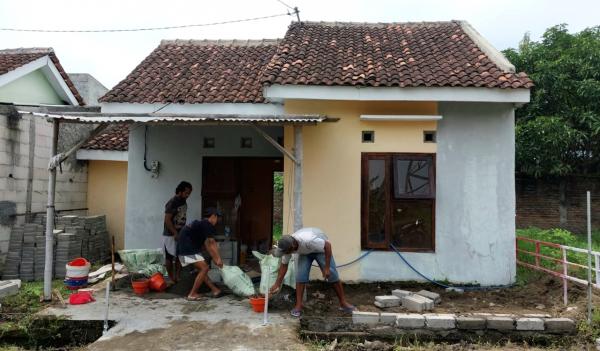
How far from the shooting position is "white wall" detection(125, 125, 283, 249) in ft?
30.8

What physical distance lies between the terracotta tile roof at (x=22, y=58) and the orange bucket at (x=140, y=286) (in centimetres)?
703

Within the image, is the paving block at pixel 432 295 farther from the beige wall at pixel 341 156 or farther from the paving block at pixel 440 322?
the beige wall at pixel 341 156

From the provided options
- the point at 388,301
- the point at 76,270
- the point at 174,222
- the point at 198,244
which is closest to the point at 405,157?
the point at 388,301

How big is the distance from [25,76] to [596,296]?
1400 centimetres

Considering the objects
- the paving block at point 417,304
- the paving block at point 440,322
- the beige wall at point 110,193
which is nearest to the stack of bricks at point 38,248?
the beige wall at point 110,193

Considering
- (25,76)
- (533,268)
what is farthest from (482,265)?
(25,76)

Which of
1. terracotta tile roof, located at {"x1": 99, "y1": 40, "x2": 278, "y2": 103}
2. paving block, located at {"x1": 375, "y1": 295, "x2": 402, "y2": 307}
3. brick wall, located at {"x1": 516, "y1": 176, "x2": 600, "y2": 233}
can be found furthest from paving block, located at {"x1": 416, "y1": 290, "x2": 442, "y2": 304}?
brick wall, located at {"x1": 516, "y1": 176, "x2": 600, "y2": 233}

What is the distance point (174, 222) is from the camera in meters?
7.86

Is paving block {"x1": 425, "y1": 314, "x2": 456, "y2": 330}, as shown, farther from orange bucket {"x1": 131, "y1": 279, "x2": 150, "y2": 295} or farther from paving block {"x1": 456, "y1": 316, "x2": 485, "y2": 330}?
orange bucket {"x1": 131, "y1": 279, "x2": 150, "y2": 295}

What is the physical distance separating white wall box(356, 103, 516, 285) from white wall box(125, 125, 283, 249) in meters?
3.49

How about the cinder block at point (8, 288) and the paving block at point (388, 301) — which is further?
the cinder block at point (8, 288)

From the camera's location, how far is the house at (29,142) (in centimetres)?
911

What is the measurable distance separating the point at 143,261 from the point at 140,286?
0.73 meters

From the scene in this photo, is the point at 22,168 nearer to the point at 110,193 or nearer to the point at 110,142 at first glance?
the point at 110,142
